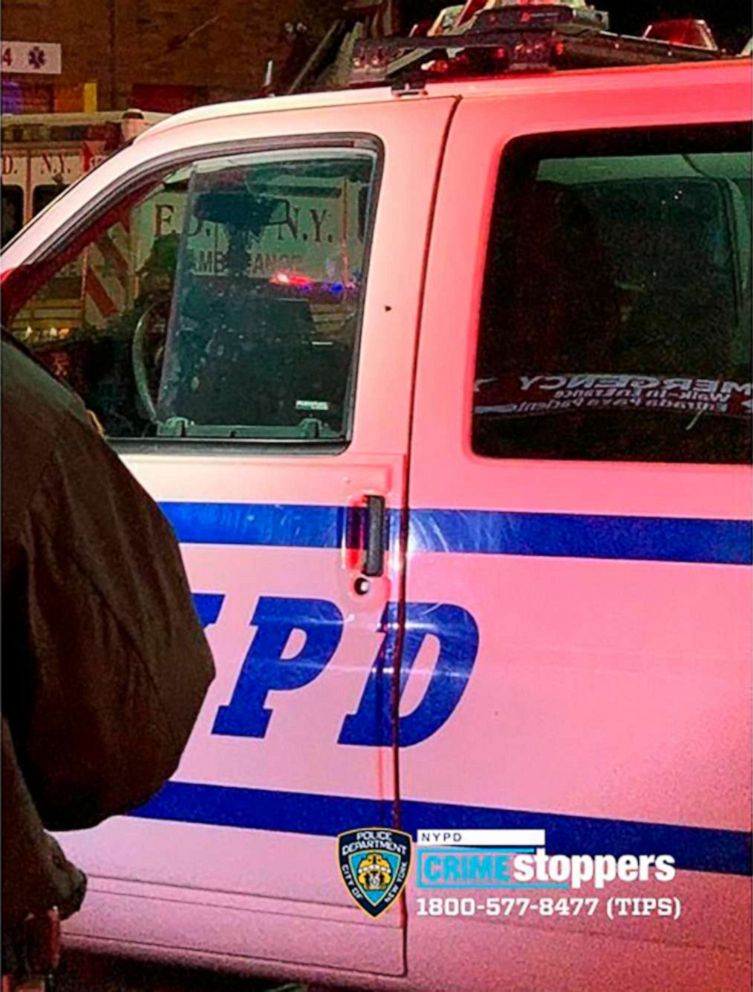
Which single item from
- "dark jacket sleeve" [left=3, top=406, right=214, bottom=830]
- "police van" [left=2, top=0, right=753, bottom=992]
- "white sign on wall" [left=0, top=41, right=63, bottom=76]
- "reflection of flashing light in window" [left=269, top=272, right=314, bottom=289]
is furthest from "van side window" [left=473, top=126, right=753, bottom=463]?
"white sign on wall" [left=0, top=41, right=63, bottom=76]

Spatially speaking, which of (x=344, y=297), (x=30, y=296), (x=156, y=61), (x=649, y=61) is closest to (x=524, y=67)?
(x=649, y=61)

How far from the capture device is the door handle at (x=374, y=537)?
2.90 meters

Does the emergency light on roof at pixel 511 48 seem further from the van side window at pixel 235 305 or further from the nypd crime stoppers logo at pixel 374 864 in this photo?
the nypd crime stoppers logo at pixel 374 864

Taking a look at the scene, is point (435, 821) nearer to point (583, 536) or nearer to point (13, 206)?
point (583, 536)

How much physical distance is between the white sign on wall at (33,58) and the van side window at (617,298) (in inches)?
383

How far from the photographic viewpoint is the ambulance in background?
952 centimetres

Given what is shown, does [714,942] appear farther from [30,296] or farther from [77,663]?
[30,296]

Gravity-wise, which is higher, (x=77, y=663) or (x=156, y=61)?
(x=156, y=61)

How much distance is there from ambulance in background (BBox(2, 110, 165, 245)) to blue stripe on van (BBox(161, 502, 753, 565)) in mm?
6781

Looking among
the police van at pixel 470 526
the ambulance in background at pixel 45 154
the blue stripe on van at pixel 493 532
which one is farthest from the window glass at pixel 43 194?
the blue stripe on van at pixel 493 532

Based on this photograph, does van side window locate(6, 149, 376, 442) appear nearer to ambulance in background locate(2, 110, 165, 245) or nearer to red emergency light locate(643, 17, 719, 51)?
red emergency light locate(643, 17, 719, 51)

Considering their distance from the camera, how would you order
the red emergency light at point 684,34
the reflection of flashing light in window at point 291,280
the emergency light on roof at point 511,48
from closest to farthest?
the emergency light on roof at point 511,48, the reflection of flashing light in window at point 291,280, the red emergency light at point 684,34

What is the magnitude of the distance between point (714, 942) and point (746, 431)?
82cm

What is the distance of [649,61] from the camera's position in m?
3.13
